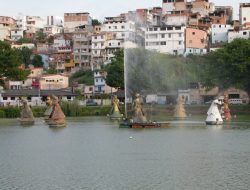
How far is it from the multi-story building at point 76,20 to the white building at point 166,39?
1841 inches

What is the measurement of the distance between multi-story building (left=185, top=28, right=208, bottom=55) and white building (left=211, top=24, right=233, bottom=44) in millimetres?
5937

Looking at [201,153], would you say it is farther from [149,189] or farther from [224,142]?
[149,189]

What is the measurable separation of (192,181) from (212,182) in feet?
2.80

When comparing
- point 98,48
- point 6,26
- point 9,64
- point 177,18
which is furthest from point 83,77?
point 6,26

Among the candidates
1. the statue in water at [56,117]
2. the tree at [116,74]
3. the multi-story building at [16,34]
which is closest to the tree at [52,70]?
the multi-story building at [16,34]

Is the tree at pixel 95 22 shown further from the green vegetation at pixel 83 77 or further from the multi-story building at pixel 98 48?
the green vegetation at pixel 83 77

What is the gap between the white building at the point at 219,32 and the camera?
136 meters

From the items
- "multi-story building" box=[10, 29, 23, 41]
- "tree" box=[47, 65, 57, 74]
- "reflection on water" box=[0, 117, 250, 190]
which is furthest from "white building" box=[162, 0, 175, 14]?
"reflection on water" box=[0, 117, 250, 190]

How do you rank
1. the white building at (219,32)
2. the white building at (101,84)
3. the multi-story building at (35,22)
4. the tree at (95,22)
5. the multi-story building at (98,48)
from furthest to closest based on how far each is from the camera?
the multi-story building at (35,22)
the tree at (95,22)
the multi-story building at (98,48)
the white building at (219,32)
the white building at (101,84)

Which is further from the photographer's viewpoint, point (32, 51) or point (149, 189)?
point (32, 51)

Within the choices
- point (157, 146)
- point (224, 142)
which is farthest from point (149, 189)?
point (224, 142)

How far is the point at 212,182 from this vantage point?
27.9m

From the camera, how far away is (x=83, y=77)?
13338 cm

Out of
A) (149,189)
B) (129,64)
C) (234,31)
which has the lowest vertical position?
(149,189)
